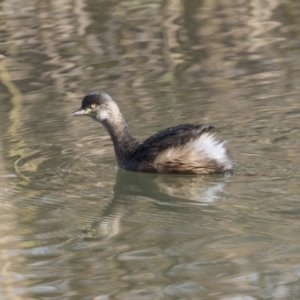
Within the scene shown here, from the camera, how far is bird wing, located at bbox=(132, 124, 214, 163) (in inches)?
281

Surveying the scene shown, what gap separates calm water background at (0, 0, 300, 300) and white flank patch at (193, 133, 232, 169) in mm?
155

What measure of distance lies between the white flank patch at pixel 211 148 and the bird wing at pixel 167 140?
6cm

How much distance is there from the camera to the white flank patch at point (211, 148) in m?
7.11

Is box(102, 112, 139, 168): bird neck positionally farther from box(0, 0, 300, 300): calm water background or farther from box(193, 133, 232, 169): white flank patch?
box(193, 133, 232, 169): white flank patch

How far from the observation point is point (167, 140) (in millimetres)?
7258

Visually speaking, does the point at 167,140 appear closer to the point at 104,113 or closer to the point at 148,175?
the point at 148,175

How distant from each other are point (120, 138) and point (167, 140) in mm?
621

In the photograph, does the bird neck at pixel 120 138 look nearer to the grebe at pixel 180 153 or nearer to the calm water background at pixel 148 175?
the grebe at pixel 180 153

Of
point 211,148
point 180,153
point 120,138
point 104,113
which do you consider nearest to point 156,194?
point 180,153

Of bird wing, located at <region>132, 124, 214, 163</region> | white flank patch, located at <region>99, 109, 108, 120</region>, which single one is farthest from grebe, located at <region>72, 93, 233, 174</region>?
white flank patch, located at <region>99, 109, 108, 120</region>

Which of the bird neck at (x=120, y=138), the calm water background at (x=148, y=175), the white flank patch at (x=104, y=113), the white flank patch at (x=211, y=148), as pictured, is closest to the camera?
the calm water background at (x=148, y=175)

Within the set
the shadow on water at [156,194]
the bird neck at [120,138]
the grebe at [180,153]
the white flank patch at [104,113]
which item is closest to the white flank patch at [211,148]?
the grebe at [180,153]

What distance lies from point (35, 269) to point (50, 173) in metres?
2.05

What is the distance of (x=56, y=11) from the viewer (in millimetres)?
14438
